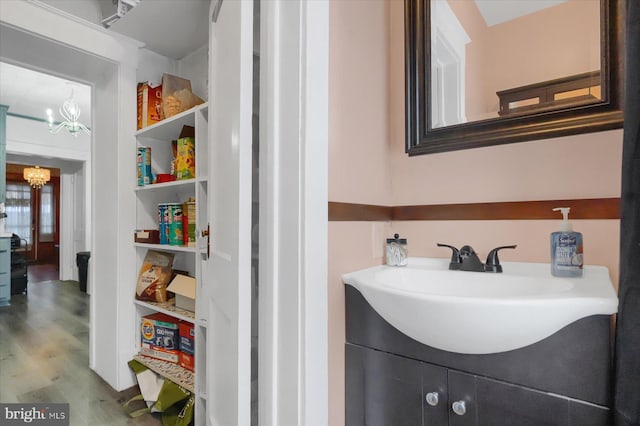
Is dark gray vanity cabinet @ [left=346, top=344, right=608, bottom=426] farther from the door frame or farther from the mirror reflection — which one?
the mirror reflection

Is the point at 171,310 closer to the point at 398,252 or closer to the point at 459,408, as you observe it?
the point at 398,252

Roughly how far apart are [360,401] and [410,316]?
1.30 ft

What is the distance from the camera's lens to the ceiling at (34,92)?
132 inches

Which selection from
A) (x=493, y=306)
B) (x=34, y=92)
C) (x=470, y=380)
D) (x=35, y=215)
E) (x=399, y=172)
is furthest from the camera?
(x=35, y=215)

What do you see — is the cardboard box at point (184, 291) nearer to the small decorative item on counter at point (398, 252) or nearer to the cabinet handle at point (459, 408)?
the small decorative item on counter at point (398, 252)

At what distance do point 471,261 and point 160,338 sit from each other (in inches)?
74.2

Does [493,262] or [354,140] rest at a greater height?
[354,140]

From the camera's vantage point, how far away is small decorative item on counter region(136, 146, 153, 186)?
2.08 m

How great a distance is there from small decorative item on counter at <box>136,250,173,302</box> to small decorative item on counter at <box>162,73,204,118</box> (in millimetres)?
916

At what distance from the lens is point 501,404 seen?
75 centimetres

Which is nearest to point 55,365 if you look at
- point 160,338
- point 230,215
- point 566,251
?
point 160,338

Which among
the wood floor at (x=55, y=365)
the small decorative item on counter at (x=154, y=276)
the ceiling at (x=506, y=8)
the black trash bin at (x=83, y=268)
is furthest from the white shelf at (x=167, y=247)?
the black trash bin at (x=83, y=268)

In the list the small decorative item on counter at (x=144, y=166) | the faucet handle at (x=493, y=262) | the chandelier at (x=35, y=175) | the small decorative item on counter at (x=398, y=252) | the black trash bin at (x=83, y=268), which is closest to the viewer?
the faucet handle at (x=493, y=262)

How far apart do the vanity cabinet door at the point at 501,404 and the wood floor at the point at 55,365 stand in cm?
170
